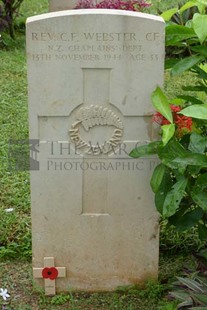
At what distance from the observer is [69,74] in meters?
3.02

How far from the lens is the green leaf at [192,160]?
2717 mm

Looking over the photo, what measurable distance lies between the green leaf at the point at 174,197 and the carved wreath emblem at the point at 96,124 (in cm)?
46

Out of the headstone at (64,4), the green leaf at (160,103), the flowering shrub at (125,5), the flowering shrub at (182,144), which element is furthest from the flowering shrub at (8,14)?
the green leaf at (160,103)

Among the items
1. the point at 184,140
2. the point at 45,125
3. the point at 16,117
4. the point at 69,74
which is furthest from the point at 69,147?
the point at 16,117

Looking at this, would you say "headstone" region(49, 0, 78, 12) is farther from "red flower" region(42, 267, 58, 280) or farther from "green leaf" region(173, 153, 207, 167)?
"green leaf" region(173, 153, 207, 167)

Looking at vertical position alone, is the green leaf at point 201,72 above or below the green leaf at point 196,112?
above

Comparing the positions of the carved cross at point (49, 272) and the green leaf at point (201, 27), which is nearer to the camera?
the green leaf at point (201, 27)

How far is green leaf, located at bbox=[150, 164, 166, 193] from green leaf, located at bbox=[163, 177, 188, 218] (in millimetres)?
129

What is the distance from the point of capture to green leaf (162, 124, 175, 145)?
2.69 m

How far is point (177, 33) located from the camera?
2908 millimetres

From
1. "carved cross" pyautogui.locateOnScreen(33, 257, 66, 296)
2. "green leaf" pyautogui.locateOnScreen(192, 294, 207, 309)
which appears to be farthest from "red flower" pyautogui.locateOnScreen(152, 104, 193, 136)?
"carved cross" pyautogui.locateOnScreen(33, 257, 66, 296)

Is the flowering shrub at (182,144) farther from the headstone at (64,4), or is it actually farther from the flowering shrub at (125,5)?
the headstone at (64,4)

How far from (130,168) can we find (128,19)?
75 centimetres

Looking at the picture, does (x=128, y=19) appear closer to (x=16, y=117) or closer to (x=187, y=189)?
(x=187, y=189)
